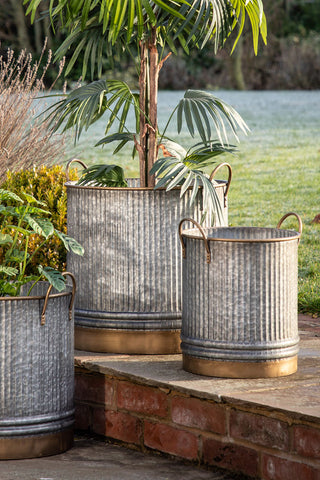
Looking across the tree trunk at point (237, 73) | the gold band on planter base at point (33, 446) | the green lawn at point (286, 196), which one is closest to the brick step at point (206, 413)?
the gold band on planter base at point (33, 446)

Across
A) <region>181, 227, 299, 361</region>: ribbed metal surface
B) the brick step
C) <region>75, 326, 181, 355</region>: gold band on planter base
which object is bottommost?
the brick step

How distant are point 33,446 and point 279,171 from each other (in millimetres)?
9596

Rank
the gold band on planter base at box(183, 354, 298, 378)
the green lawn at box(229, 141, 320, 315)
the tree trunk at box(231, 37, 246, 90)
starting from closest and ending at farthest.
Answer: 1. the gold band on planter base at box(183, 354, 298, 378)
2. the green lawn at box(229, 141, 320, 315)
3. the tree trunk at box(231, 37, 246, 90)

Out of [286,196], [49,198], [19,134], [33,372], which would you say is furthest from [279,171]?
[33,372]

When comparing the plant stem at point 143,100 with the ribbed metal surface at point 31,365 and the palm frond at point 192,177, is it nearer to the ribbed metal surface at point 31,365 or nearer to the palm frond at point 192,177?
the palm frond at point 192,177

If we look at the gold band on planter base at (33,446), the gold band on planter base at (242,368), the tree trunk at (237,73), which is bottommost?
the gold band on planter base at (33,446)

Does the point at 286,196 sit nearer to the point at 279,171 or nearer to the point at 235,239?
the point at 279,171

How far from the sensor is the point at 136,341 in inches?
161

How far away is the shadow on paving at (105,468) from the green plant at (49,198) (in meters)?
1.75

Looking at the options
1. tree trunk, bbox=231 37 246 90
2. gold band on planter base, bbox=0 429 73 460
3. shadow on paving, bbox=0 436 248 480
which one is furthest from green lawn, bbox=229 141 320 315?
tree trunk, bbox=231 37 246 90

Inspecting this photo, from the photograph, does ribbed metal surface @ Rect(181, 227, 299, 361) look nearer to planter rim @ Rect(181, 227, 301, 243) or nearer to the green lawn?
planter rim @ Rect(181, 227, 301, 243)

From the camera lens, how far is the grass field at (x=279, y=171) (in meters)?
7.51

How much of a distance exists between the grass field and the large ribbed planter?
54 cm

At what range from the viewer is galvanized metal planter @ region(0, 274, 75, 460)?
11.6 ft
